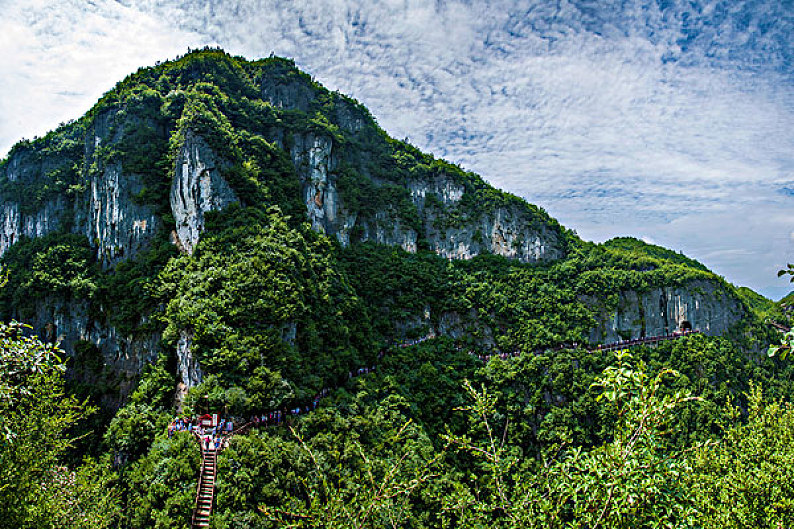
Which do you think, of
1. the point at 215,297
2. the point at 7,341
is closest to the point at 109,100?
the point at 215,297

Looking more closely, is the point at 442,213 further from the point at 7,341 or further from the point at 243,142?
the point at 7,341

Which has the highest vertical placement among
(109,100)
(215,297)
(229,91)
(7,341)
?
(229,91)

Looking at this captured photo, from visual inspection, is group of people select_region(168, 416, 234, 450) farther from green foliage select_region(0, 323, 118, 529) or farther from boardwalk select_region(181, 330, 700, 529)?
green foliage select_region(0, 323, 118, 529)

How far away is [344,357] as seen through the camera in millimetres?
27938

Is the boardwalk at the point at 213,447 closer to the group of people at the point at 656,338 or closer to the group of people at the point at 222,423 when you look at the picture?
the group of people at the point at 222,423

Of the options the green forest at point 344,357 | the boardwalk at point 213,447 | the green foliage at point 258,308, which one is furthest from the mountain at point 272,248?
the boardwalk at point 213,447

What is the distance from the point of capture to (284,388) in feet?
69.3

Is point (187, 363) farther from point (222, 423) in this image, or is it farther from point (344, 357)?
point (344, 357)

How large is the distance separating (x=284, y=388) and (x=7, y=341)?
670 inches

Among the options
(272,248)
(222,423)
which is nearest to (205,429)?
(222,423)

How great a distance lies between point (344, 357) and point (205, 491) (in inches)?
487

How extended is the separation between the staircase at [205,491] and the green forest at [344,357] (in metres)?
0.25

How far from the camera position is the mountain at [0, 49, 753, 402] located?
86.3ft

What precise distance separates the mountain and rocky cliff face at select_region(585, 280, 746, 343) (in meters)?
0.14
